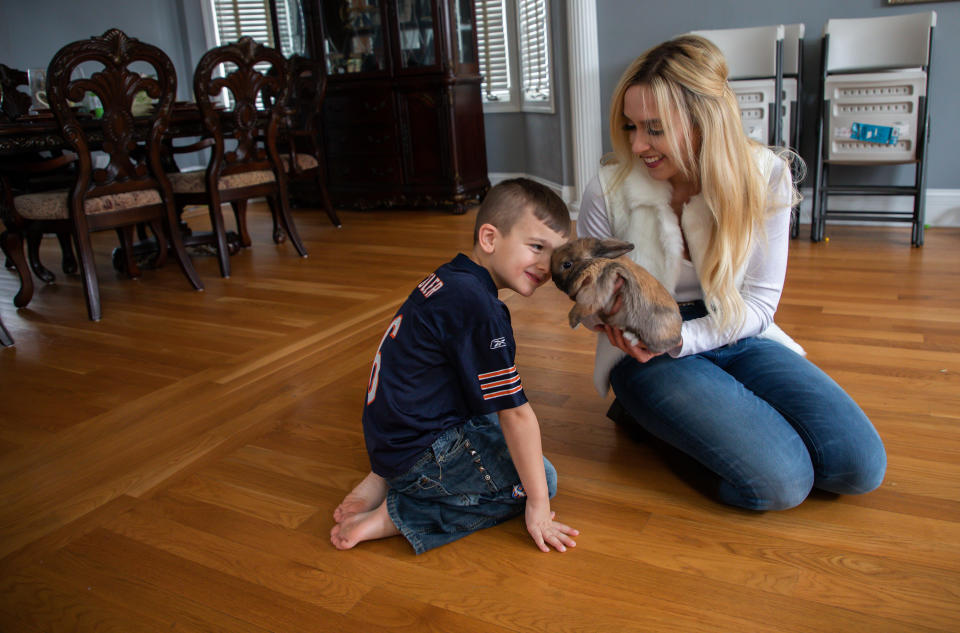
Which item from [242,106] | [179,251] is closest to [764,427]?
[179,251]

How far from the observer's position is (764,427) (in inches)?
56.4

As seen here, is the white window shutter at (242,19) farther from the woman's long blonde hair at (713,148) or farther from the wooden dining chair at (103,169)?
the woman's long blonde hair at (713,148)

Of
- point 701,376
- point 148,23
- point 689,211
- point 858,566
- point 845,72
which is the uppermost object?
point 148,23

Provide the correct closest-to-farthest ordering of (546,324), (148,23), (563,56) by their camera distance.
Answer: (546,324)
(563,56)
(148,23)

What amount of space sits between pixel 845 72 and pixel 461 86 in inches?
93.4

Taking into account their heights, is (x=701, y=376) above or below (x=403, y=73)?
below

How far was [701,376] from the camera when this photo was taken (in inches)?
59.6

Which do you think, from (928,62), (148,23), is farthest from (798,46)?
(148,23)

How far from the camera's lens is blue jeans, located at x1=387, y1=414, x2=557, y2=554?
1.44 metres

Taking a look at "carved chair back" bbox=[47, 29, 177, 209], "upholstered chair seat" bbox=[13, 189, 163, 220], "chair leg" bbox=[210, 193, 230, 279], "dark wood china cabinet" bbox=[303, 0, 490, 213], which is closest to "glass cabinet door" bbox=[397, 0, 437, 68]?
"dark wood china cabinet" bbox=[303, 0, 490, 213]

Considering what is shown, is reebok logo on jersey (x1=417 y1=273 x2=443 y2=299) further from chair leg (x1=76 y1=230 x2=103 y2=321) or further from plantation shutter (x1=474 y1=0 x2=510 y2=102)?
plantation shutter (x1=474 y1=0 x2=510 y2=102)

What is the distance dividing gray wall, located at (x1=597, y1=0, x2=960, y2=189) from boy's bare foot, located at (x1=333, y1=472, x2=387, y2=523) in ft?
11.4

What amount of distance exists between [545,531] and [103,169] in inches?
103

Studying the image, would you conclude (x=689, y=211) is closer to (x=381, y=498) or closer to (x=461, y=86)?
(x=381, y=498)
